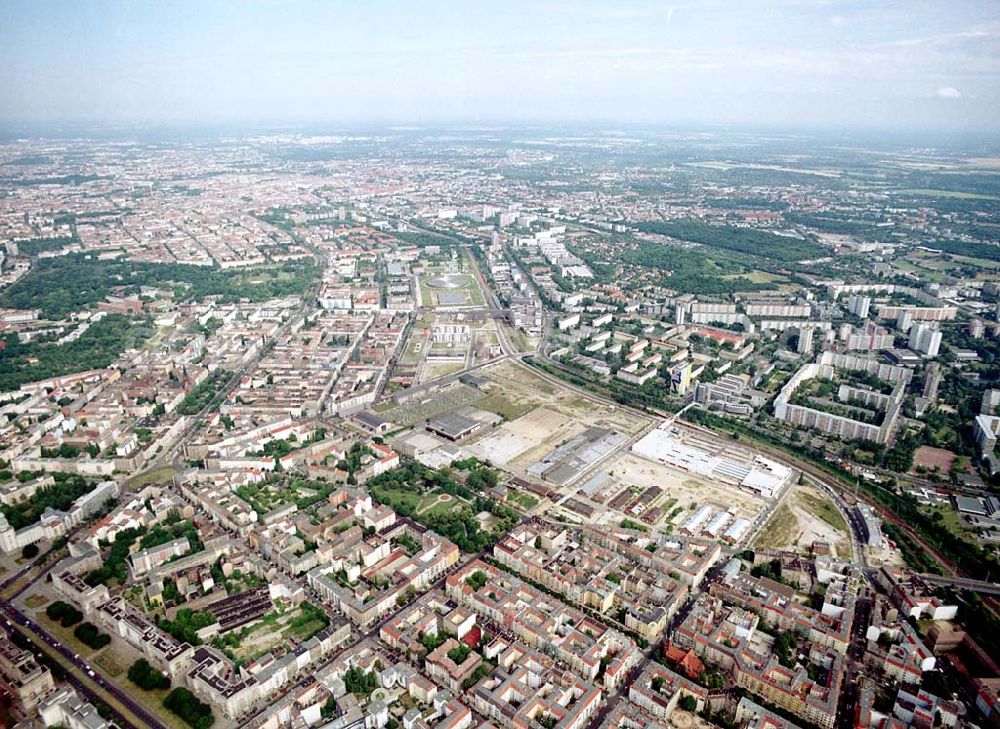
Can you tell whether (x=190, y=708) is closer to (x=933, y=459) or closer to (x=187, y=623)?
(x=187, y=623)

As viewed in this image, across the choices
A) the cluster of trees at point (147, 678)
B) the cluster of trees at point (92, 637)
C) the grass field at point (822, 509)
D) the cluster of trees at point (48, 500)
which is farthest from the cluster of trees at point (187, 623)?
the grass field at point (822, 509)

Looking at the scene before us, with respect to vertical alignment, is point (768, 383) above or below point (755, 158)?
below

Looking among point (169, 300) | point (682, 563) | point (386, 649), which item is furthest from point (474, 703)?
point (169, 300)

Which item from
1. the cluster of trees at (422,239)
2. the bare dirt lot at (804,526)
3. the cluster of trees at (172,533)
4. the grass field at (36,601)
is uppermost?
the cluster of trees at (422,239)

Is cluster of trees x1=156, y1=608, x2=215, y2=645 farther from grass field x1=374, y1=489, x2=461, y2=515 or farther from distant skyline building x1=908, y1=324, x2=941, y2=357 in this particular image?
distant skyline building x1=908, y1=324, x2=941, y2=357

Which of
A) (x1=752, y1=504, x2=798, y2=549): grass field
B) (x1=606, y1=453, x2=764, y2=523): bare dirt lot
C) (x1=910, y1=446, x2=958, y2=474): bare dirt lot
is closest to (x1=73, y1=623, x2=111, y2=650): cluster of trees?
(x1=606, y1=453, x2=764, y2=523): bare dirt lot

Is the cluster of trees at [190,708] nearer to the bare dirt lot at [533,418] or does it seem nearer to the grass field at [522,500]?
the grass field at [522,500]

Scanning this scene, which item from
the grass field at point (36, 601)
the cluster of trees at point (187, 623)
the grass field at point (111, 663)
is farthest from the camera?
the grass field at point (36, 601)

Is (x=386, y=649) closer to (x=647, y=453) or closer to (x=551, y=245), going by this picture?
(x=647, y=453)

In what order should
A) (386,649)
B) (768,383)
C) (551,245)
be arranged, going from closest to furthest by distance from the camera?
(386,649) < (768,383) < (551,245)
